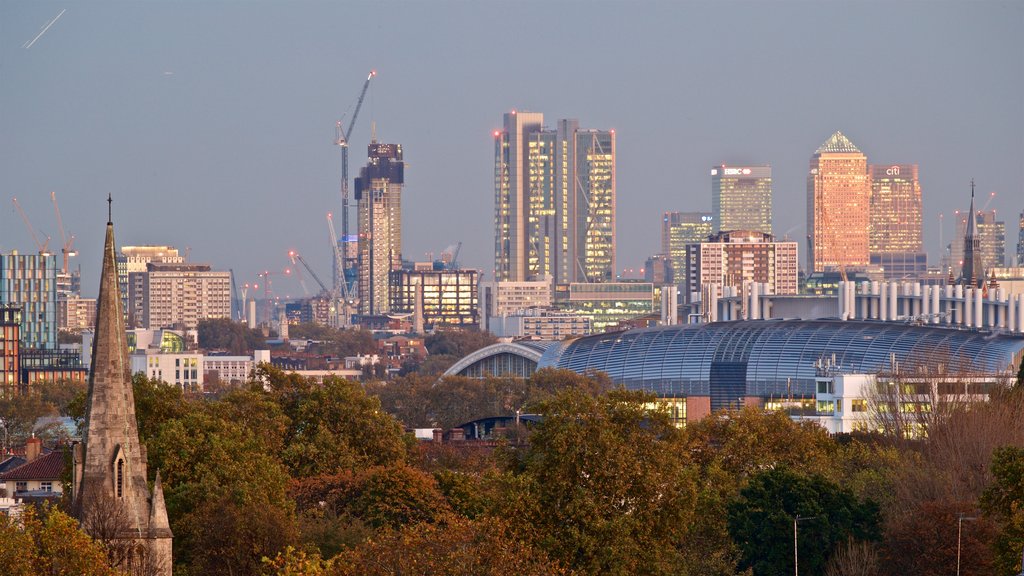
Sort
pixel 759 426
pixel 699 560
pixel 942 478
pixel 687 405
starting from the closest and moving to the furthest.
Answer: pixel 699 560 → pixel 942 478 → pixel 759 426 → pixel 687 405

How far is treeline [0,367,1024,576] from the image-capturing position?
66688 millimetres

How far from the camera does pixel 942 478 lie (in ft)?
267

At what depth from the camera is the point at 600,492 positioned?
70750mm

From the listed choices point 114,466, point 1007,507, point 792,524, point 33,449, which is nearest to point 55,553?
point 114,466

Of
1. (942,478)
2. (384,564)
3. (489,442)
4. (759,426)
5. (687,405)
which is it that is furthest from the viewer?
(687,405)

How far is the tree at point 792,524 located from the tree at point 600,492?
214 cm

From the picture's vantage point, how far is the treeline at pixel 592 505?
219 ft

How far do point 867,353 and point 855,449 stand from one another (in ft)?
278

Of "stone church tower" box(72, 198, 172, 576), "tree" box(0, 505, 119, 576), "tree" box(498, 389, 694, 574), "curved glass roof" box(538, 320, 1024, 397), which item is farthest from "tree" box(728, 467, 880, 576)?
"curved glass roof" box(538, 320, 1024, 397)

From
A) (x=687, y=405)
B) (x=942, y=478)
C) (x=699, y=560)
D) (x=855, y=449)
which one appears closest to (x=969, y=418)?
(x=855, y=449)

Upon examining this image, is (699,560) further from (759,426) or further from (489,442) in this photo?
(489,442)

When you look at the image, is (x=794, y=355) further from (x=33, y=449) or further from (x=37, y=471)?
(x=37, y=471)

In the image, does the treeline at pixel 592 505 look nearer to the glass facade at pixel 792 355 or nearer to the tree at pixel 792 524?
the tree at pixel 792 524

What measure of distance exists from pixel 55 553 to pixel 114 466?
5743mm
